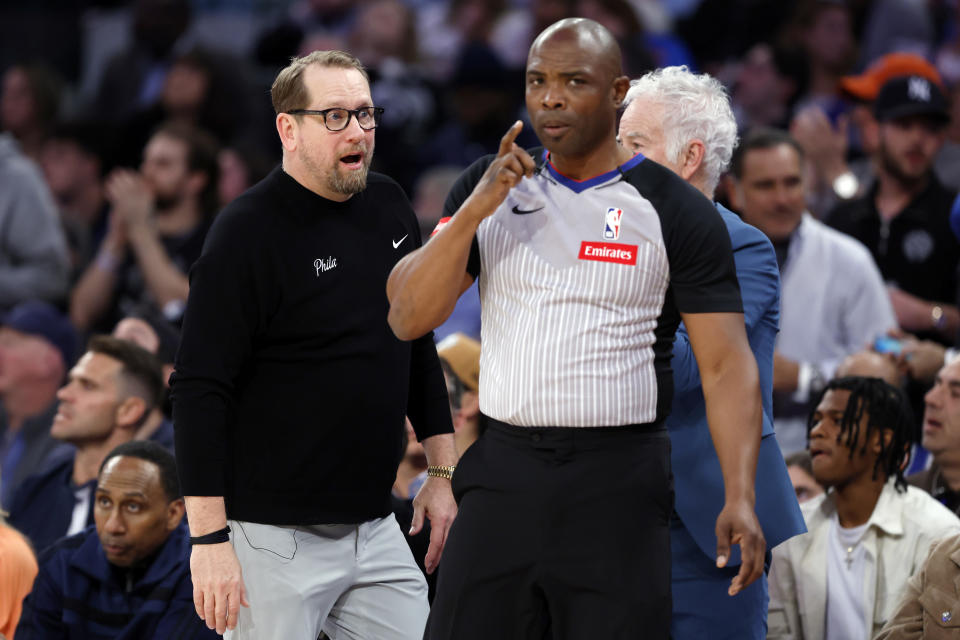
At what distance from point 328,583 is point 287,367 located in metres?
0.49

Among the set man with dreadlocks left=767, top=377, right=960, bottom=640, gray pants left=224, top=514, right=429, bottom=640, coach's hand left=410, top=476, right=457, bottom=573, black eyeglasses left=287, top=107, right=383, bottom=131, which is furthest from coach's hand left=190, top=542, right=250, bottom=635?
man with dreadlocks left=767, top=377, right=960, bottom=640

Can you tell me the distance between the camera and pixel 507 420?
2.53m

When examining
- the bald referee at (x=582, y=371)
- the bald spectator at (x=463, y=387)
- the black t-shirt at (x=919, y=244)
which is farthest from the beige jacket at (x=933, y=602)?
the black t-shirt at (x=919, y=244)

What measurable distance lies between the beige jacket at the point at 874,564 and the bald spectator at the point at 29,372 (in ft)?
12.1

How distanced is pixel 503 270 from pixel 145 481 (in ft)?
7.41

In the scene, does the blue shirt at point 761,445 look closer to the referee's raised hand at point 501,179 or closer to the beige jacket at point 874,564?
the referee's raised hand at point 501,179

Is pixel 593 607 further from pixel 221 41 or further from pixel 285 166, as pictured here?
pixel 221 41

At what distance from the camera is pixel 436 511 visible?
3217 millimetres

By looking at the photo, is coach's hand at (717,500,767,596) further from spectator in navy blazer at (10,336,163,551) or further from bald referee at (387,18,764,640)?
spectator in navy blazer at (10,336,163,551)

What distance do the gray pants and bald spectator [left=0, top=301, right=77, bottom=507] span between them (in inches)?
147

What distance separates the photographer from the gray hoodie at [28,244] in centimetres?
732

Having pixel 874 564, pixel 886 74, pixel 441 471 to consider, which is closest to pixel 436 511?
pixel 441 471

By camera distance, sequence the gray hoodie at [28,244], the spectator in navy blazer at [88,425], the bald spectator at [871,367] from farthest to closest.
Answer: the gray hoodie at [28,244], the spectator in navy blazer at [88,425], the bald spectator at [871,367]

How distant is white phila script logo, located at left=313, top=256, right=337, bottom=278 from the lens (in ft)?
10.1
